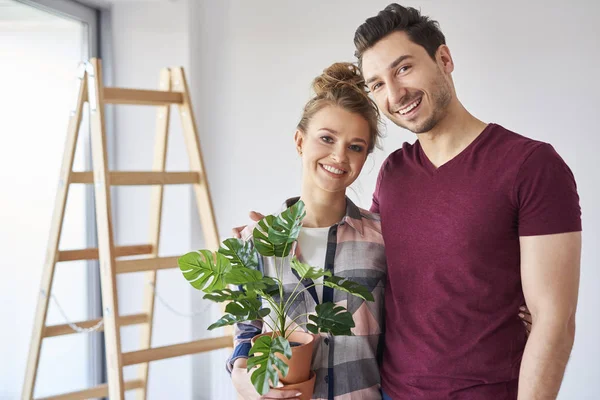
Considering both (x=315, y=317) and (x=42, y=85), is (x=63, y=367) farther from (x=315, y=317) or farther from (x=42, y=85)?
(x=315, y=317)

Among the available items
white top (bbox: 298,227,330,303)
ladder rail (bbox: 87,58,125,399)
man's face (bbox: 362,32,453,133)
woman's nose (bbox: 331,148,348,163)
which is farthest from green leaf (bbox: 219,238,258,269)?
ladder rail (bbox: 87,58,125,399)

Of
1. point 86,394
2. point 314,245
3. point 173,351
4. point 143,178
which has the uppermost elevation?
point 143,178

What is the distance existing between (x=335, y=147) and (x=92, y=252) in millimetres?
1370

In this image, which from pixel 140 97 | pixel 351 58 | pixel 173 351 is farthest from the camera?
pixel 351 58

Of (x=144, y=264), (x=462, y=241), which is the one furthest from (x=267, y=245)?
(x=144, y=264)

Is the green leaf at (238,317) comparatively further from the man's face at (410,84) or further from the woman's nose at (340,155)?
the man's face at (410,84)

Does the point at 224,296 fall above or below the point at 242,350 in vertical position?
above

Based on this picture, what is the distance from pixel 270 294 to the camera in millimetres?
1508

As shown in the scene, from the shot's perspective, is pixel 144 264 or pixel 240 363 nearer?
pixel 240 363

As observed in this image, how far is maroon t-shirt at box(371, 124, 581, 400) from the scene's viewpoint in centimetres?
139

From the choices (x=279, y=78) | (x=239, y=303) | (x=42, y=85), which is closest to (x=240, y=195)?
(x=279, y=78)

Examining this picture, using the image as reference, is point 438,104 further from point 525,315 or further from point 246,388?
point 246,388

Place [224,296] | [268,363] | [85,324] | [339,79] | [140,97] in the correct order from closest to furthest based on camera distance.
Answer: [268,363] < [224,296] < [339,79] < [140,97] < [85,324]

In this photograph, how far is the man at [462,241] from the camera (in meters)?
1.36
